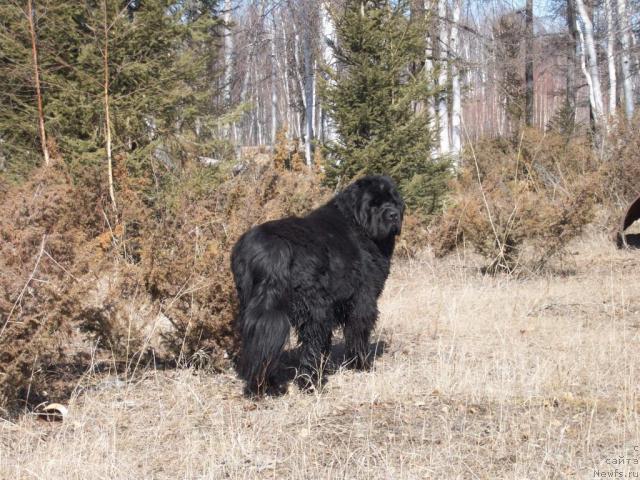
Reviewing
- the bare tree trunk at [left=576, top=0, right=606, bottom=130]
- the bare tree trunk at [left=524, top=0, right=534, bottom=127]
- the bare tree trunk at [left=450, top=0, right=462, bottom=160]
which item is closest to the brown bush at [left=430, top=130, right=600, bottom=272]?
the bare tree trunk at [left=450, top=0, right=462, bottom=160]

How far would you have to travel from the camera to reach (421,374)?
5727 mm

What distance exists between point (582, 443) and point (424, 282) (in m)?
5.87

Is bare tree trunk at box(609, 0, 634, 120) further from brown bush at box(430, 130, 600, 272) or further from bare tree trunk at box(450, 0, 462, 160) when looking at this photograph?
brown bush at box(430, 130, 600, 272)

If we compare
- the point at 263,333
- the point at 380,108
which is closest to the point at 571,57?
the point at 380,108

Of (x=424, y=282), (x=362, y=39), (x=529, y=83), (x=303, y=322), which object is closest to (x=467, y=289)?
(x=424, y=282)

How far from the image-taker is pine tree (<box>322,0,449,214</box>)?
12.6m

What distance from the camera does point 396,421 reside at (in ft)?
14.9

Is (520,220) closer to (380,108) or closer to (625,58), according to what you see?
(380,108)

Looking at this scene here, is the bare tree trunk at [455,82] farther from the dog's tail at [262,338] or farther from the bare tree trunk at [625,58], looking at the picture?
the dog's tail at [262,338]

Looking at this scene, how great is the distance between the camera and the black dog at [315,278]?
4.91 metres

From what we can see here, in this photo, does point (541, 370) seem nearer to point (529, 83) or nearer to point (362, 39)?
point (362, 39)

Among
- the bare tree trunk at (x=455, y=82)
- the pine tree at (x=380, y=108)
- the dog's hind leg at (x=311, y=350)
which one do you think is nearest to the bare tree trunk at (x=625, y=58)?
the bare tree trunk at (x=455, y=82)

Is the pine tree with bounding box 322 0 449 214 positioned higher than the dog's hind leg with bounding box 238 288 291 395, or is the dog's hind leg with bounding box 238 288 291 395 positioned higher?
the pine tree with bounding box 322 0 449 214

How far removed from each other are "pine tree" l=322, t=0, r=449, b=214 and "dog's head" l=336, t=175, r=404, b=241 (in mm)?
6147
